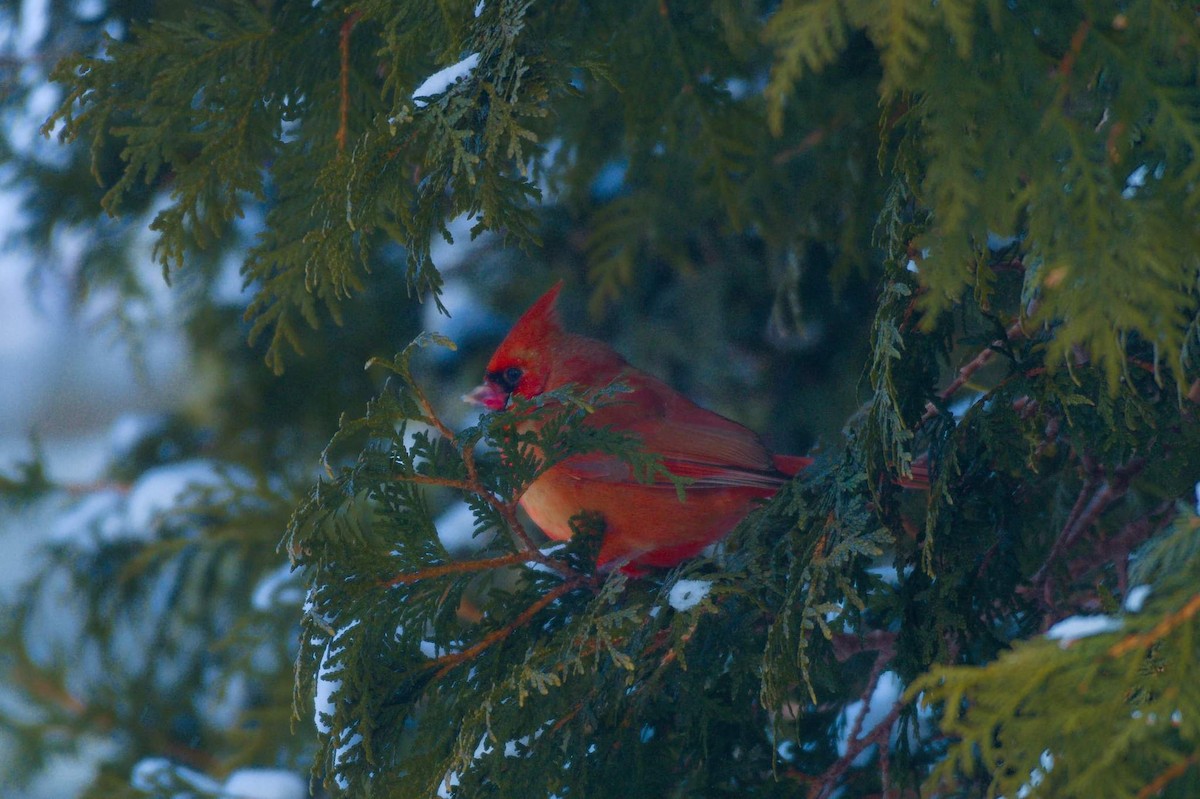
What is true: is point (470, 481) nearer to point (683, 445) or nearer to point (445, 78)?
point (445, 78)

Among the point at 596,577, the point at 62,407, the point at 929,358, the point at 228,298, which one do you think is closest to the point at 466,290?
the point at 228,298

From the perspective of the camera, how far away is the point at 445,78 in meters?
1.59

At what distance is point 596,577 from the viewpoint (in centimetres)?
191

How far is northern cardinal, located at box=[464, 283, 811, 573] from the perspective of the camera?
2225 millimetres

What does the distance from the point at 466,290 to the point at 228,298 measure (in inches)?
35.1

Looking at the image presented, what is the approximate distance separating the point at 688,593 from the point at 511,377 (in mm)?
1126

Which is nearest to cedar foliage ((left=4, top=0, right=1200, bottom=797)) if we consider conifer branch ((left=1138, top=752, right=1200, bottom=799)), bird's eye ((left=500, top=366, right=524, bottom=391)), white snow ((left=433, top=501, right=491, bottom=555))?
conifer branch ((left=1138, top=752, right=1200, bottom=799))

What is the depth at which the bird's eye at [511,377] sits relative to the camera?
268 cm

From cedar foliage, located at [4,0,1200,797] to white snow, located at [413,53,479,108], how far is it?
0.02 metres

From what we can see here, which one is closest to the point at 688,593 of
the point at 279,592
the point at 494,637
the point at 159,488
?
the point at 494,637

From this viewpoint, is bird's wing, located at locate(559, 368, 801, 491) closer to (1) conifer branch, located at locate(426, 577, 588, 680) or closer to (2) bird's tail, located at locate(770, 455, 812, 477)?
(2) bird's tail, located at locate(770, 455, 812, 477)

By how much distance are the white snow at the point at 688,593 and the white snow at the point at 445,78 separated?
82 centimetres

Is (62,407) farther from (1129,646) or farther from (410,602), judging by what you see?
(1129,646)

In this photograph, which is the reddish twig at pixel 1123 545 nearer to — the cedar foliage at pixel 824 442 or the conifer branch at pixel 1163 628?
the cedar foliage at pixel 824 442
